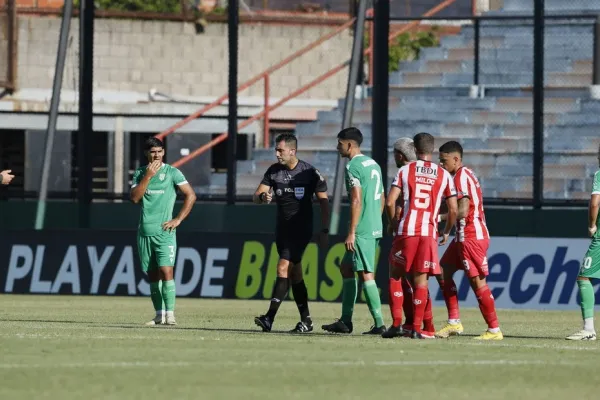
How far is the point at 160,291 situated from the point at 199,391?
6.83 m

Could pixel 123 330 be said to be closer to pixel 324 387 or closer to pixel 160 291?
pixel 160 291

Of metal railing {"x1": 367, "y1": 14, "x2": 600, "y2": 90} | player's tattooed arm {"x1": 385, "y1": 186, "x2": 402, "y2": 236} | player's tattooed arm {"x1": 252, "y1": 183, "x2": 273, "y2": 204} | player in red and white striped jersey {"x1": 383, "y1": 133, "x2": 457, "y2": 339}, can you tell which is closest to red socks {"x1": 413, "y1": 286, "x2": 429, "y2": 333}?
player in red and white striped jersey {"x1": 383, "y1": 133, "x2": 457, "y2": 339}

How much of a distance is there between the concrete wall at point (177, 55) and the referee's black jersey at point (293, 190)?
16.0 m

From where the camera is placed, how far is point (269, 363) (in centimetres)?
1165

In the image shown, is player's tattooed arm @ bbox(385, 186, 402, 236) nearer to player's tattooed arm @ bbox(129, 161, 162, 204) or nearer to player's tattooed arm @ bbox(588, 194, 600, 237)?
player's tattooed arm @ bbox(588, 194, 600, 237)

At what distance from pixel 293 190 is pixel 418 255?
181 cm

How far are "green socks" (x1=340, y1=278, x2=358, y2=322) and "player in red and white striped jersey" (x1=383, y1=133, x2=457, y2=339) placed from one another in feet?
3.77

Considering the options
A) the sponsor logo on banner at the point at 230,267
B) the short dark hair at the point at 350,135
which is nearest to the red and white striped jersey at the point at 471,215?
the short dark hair at the point at 350,135

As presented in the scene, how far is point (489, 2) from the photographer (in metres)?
27.8

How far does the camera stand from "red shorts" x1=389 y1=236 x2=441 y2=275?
47.0 ft

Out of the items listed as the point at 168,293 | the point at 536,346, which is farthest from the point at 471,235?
the point at 168,293

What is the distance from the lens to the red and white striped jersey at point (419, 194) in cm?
1439

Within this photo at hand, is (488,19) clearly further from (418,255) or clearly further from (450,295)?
(418,255)

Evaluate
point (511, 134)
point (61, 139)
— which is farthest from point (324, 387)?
point (61, 139)
